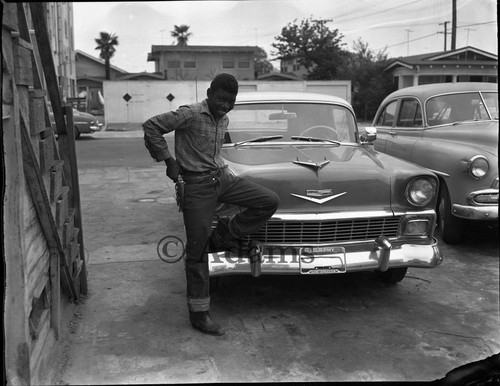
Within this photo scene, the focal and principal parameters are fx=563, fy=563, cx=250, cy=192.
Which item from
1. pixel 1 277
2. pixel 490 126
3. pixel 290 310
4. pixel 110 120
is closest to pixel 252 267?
pixel 290 310

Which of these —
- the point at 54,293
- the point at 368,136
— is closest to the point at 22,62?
the point at 54,293

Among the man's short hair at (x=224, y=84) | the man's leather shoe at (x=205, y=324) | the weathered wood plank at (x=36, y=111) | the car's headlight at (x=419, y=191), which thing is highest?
the man's short hair at (x=224, y=84)

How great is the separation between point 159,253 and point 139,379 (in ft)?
8.04

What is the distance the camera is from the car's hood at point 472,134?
5321mm

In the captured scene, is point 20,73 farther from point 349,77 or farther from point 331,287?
point 349,77

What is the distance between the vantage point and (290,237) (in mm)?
3801

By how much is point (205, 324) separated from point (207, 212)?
2.32 feet

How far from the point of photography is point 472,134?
5625 millimetres

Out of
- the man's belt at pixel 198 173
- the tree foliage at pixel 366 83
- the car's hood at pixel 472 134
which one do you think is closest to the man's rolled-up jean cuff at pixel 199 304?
the man's belt at pixel 198 173

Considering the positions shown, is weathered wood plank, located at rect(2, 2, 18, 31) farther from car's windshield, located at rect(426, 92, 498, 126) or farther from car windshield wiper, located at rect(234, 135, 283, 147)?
car's windshield, located at rect(426, 92, 498, 126)

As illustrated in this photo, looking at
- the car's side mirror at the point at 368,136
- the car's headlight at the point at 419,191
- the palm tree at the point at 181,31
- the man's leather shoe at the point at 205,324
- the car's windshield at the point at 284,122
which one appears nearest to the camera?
the palm tree at the point at 181,31

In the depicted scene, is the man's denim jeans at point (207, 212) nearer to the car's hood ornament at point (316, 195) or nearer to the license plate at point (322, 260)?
the car's hood ornament at point (316, 195)

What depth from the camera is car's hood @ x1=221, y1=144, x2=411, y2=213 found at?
3.79 meters

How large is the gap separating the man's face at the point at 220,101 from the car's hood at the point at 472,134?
2913 millimetres
